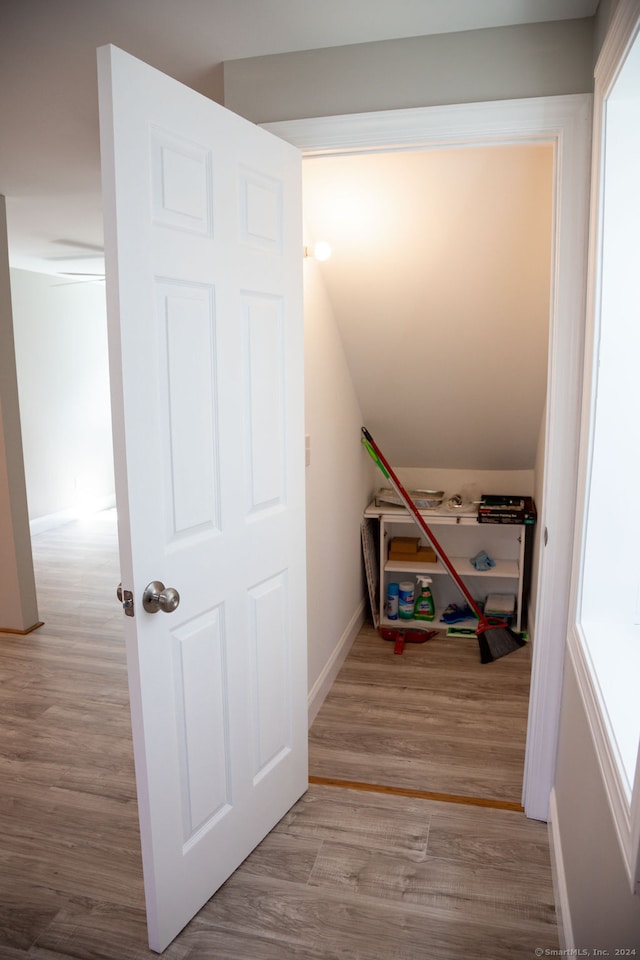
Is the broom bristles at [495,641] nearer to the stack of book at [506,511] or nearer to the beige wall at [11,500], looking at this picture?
the stack of book at [506,511]

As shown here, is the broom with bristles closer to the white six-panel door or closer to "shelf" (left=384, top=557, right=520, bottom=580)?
"shelf" (left=384, top=557, right=520, bottom=580)

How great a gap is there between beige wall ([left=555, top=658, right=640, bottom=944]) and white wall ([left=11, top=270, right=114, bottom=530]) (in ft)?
17.0

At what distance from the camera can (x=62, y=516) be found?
6.30m

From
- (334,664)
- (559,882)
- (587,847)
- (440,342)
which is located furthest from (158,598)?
(440,342)

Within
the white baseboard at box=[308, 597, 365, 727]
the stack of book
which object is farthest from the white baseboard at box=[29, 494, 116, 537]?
the stack of book

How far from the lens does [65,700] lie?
113 inches

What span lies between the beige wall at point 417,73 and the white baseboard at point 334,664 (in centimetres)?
210

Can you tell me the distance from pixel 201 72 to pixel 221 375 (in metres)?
1.07

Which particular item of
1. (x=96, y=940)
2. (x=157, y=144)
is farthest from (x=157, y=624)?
(x=157, y=144)

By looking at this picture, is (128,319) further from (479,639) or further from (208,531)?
(479,639)

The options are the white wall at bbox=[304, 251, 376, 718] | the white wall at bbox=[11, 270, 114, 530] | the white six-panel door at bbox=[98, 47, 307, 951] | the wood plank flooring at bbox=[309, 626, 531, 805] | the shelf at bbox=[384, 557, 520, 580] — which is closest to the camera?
the white six-panel door at bbox=[98, 47, 307, 951]

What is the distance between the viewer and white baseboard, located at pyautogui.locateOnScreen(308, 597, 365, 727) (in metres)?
2.69

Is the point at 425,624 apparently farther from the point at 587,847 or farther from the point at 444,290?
the point at 587,847

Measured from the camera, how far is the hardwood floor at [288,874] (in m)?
1.63
